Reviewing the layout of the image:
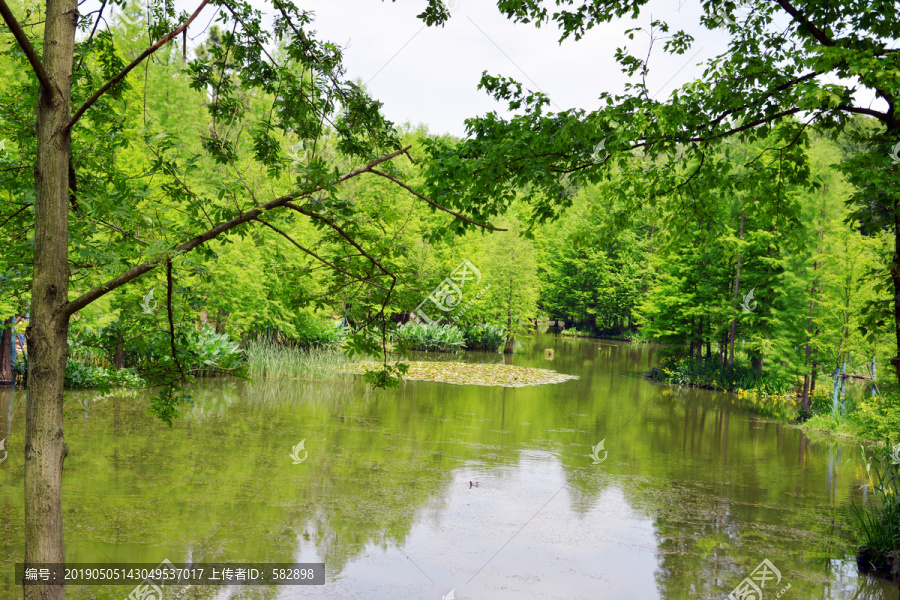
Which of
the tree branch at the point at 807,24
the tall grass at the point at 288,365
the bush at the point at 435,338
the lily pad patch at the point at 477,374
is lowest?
the lily pad patch at the point at 477,374

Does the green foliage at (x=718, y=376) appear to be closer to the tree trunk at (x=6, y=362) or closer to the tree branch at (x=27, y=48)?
the tree trunk at (x=6, y=362)

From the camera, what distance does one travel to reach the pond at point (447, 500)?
612cm

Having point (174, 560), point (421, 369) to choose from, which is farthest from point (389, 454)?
point (421, 369)

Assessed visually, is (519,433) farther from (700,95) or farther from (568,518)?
(700,95)

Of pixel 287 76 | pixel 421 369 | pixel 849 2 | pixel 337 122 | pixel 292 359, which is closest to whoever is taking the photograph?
pixel 287 76

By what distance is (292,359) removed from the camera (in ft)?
59.1

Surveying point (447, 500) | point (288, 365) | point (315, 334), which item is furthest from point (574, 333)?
point (447, 500)

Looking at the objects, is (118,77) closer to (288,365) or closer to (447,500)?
(447,500)

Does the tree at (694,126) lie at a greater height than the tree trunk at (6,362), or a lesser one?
greater

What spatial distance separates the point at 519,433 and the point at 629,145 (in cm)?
778

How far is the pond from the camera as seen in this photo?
6.12 metres

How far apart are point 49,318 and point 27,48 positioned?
1210 mm

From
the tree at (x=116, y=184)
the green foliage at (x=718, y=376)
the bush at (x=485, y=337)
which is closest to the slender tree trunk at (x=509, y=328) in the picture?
the bush at (x=485, y=337)

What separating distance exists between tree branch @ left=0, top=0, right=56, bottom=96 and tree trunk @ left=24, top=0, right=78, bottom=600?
27 mm
